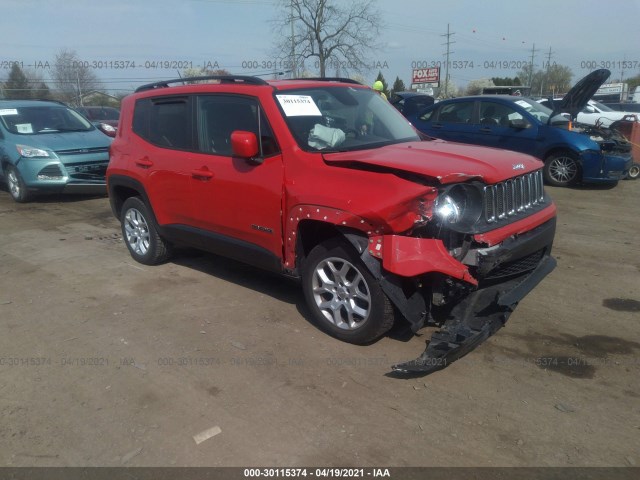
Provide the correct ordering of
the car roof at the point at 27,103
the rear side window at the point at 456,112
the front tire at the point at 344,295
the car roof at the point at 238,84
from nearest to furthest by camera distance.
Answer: the front tire at the point at 344,295
the car roof at the point at 238,84
the car roof at the point at 27,103
the rear side window at the point at 456,112

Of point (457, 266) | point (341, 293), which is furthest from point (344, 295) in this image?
point (457, 266)

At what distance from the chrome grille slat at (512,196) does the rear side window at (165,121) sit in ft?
8.86

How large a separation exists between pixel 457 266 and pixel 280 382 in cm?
137

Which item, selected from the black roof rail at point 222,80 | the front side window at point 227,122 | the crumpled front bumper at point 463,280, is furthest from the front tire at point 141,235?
the crumpled front bumper at point 463,280

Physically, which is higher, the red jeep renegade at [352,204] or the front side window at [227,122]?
the front side window at [227,122]

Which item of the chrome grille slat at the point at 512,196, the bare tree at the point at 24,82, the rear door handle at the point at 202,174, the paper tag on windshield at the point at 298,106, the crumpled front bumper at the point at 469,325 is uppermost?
the bare tree at the point at 24,82

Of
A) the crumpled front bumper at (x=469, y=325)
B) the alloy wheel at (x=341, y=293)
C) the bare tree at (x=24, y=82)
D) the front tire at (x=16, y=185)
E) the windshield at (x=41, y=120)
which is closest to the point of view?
the crumpled front bumper at (x=469, y=325)

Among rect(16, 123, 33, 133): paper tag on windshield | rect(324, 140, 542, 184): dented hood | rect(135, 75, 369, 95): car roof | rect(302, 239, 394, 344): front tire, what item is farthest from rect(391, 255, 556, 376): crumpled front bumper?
rect(16, 123, 33, 133): paper tag on windshield

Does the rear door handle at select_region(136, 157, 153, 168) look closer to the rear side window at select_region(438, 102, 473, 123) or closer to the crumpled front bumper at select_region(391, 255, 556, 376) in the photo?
the crumpled front bumper at select_region(391, 255, 556, 376)

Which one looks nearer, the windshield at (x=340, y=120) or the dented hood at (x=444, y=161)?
the dented hood at (x=444, y=161)

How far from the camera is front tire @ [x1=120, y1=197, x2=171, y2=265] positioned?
570 centimetres

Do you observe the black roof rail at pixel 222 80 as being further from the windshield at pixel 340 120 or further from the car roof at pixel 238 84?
the windshield at pixel 340 120

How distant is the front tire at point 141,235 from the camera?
18.7 ft

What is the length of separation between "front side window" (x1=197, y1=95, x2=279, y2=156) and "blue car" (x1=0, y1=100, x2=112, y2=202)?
547 centimetres
